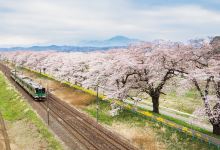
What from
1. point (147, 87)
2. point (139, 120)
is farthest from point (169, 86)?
point (139, 120)

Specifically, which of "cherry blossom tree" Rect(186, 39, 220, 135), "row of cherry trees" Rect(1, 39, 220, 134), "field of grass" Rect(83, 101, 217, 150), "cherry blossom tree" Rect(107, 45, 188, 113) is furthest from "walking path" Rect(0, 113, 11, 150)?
"cherry blossom tree" Rect(186, 39, 220, 135)

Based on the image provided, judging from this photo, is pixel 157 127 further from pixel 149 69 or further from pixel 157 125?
pixel 149 69

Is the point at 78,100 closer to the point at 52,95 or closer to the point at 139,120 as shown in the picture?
the point at 52,95

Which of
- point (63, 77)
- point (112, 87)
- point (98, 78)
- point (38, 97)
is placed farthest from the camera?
point (63, 77)

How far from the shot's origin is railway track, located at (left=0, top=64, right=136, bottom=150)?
37625 millimetres

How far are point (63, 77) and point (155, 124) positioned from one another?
5248 centimetres

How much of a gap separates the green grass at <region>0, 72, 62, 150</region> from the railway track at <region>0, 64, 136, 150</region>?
286 cm

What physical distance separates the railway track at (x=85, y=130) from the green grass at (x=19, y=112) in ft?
9.38

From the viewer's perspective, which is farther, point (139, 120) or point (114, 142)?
point (139, 120)

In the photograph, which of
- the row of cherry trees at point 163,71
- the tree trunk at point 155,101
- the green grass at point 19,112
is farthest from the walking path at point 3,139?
the tree trunk at point 155,101

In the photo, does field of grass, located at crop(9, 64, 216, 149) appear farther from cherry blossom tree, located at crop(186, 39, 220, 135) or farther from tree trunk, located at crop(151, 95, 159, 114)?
cherry blossom tree, located at crop(186, 39, 220, 135)

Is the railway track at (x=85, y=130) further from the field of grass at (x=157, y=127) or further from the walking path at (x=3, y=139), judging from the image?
the walking path at (x=3, y=139)

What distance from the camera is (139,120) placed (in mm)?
47812

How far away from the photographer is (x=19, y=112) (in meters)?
58.2
